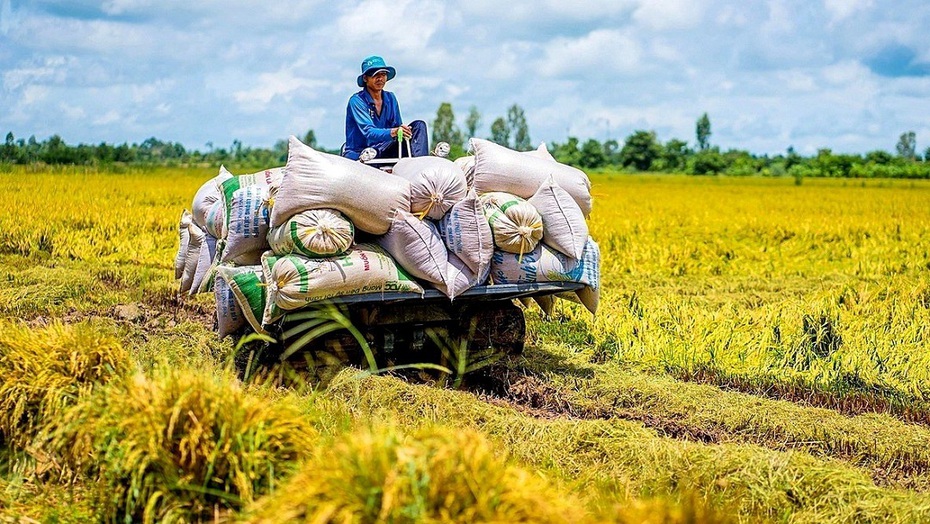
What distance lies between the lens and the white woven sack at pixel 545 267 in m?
6.13

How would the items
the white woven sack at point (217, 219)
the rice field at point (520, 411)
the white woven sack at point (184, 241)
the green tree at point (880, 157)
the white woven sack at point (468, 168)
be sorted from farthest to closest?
the green tree at point (880, 157)
the white woven sack at point (184, 241)
the white woven sack at point (217, 219)
the white woven sack at point (468, 168)
the rice field at point (520, 411)

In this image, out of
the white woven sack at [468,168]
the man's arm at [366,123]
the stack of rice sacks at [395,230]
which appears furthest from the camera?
the man's arm at [366,123]

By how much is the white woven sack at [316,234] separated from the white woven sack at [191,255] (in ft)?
7.74

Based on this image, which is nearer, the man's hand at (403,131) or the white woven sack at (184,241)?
the man's hand at (403,131)

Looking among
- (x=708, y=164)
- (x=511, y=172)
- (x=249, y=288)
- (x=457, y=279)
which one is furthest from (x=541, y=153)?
(x=708, y=164)

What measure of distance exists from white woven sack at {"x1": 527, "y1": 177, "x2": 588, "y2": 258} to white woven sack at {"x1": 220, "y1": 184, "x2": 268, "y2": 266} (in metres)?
1.75

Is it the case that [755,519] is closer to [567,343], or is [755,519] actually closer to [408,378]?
[408,378]

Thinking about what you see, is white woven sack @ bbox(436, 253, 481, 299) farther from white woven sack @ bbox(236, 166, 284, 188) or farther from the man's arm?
the man's arm

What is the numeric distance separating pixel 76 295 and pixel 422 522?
7475 millimetres

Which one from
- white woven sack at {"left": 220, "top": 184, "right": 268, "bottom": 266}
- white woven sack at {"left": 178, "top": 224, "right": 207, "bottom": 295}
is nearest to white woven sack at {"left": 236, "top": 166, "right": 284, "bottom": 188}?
white woven sack at {"left": 220, "top": 184, "right": 268, "bottom": 266}

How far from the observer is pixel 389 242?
233 inches

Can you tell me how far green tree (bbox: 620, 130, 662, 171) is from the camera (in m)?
63.9

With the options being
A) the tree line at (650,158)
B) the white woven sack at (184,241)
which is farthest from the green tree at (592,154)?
the white woven sack at (184,241)

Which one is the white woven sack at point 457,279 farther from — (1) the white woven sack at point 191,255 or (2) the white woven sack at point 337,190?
(1) the white woven sack at point 191,255
